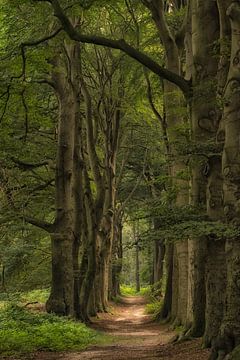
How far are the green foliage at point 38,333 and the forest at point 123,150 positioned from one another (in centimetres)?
7

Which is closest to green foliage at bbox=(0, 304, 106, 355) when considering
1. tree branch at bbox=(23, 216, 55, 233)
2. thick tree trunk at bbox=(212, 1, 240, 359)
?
tree branch at bbox=(23, 216, 55, 233)

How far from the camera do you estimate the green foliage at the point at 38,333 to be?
11900 millimetres

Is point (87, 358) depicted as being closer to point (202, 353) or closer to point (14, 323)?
point (202, 353)

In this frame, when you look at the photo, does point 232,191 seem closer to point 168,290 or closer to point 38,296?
point 168,290

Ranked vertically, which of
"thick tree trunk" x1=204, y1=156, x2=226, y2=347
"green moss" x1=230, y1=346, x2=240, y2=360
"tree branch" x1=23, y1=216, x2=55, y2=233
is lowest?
"green moss" x1=230, y1=346, x2=240, y2=360

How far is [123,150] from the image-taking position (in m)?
30.3

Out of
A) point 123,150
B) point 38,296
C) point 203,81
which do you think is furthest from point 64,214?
point 38,296

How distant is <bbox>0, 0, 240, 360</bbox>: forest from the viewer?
8.09 metres

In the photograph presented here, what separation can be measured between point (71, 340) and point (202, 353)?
17.0ft

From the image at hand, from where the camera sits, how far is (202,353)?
9312 millimetres

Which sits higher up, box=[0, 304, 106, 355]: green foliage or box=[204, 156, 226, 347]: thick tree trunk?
box=[204, 156, 226, 347]: thick tree trunk

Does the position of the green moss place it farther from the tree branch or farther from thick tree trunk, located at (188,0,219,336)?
the tree branch

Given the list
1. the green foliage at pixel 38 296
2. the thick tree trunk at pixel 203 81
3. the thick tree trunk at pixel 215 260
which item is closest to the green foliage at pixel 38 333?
the thick tree trunk at pixel 203 81

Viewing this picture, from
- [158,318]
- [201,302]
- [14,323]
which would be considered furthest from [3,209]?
[158,318]
